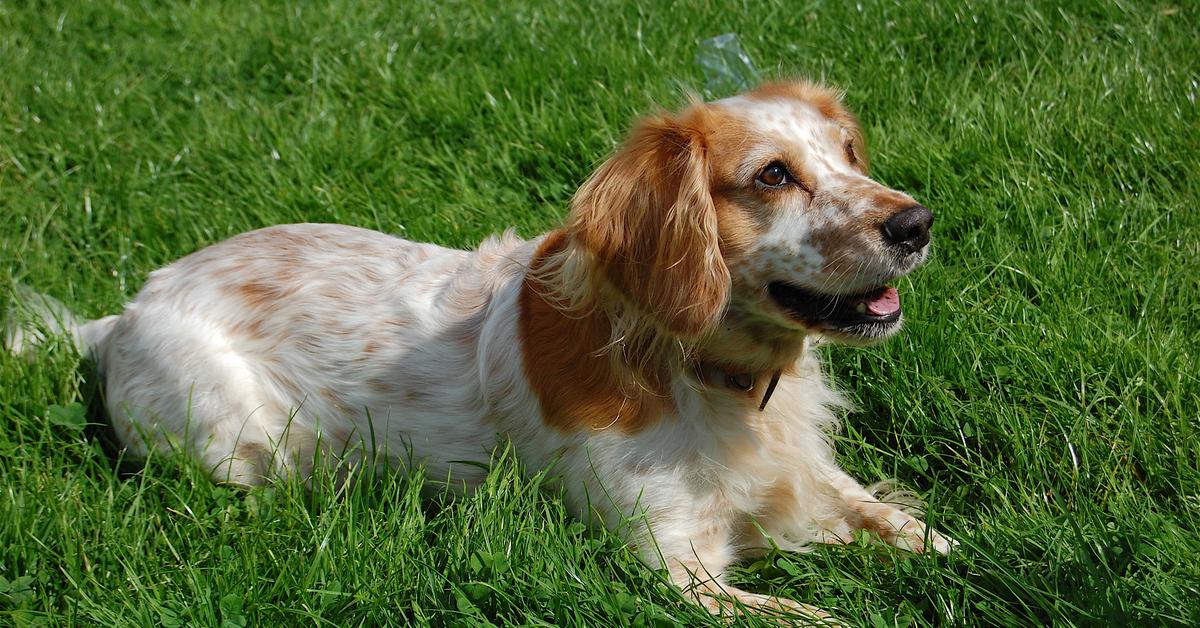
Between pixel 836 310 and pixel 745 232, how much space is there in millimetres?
318

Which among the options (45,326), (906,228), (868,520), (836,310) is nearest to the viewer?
(906,228)

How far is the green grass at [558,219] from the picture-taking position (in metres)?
2.80

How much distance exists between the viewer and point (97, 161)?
5.23 m

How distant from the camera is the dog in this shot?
9.56 feet

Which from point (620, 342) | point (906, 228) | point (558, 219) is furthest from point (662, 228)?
point (558, 219)

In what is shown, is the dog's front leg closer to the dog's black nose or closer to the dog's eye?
the dog's black nose

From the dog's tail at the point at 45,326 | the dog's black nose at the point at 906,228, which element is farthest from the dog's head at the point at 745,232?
the dog's tail at the point at 45,326

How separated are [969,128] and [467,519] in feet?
9.05

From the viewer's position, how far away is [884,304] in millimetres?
3004

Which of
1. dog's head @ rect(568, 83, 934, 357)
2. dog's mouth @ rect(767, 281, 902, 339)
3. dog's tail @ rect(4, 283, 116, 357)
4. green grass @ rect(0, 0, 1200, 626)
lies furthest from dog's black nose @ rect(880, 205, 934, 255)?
dog's tail @ rect(4, 283, 116, 357)

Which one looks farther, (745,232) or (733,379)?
(733,379)

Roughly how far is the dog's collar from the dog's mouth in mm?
279

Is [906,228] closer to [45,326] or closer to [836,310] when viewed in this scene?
[836,310]

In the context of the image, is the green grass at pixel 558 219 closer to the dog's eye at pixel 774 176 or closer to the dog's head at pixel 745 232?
the dog's head at pixel 745 232
